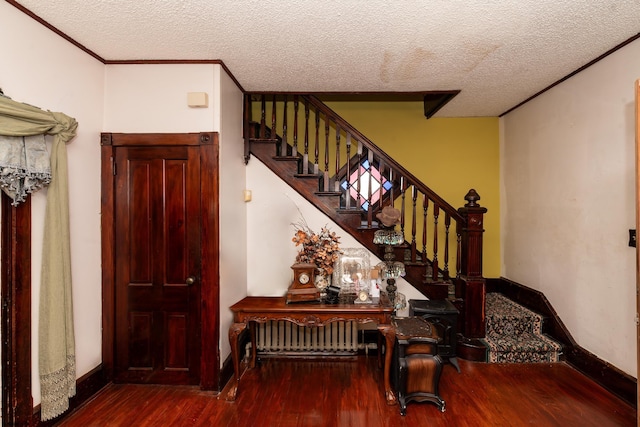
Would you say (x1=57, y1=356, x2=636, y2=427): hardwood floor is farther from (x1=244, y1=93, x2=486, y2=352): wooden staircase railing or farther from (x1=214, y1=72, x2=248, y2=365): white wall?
(x1=244, y1=93, x2=486, y2=352): wooden staircase railing

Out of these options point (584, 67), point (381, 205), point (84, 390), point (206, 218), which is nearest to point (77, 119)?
point (206, 218)

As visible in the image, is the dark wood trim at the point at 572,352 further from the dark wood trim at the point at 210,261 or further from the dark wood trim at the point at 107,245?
the dark wood trim at the point at 107,245

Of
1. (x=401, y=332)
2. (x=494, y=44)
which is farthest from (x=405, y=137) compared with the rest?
(x=401, y=332)

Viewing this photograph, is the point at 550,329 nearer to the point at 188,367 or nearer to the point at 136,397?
the point at 188,367

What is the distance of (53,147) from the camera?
2.38 meters

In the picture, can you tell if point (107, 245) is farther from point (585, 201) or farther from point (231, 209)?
point (585, 201)

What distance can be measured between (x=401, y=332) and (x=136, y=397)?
93.5 inches

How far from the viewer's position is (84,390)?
2738mm

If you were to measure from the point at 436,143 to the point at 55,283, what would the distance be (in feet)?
15.0

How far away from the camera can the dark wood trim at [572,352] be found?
2713 mm

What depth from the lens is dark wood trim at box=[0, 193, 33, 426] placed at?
6.99ft

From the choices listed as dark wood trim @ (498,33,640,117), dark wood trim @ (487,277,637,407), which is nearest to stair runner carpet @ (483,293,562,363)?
dark wood trim @ (487,277,637,407)

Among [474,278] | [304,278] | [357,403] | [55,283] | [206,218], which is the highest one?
[206,218]

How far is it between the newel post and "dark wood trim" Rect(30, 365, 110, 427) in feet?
12.0
